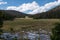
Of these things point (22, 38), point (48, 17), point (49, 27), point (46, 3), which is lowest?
point (22, 38)

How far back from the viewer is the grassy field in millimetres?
4016

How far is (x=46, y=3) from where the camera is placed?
13.4 ft

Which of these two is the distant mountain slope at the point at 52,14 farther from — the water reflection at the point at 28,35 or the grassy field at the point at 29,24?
the water reflection at the point at 28,35

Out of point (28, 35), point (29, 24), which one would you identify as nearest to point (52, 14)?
point (29, 24)

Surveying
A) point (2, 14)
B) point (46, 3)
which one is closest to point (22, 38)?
point (2, 14)

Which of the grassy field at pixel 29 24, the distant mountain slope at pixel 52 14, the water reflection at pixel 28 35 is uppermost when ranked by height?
the distant mountain slope at pixel 52 14

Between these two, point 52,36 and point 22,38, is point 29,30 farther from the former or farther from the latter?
point 52,36

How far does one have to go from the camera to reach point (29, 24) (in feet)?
13.3

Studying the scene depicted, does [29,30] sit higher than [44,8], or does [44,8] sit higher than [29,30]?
[44,8]

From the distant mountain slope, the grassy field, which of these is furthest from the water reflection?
the distant mountain slope

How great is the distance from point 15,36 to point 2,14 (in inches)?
28.0

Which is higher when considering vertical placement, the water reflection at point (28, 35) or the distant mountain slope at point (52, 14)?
the distant mountain slope at point (52, 14)

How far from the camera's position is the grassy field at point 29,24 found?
4.02 metres

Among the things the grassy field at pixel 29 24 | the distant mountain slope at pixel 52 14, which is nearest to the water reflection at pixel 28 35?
the grassy field at pixel 29 24
